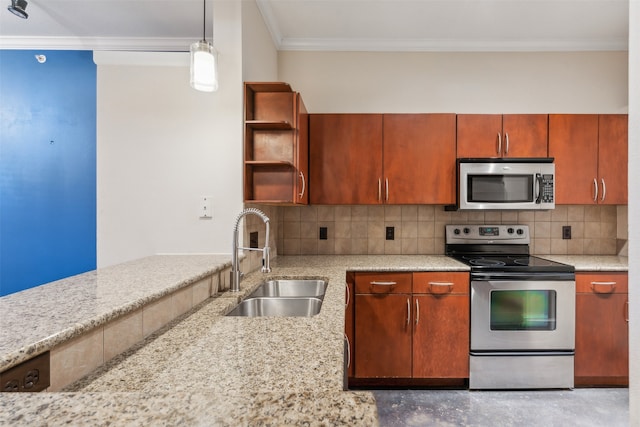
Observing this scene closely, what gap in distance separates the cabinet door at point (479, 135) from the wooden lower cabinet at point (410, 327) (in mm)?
969

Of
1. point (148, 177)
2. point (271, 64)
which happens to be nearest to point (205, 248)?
point (148, 177)

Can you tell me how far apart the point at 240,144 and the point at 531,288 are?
212 centimetres

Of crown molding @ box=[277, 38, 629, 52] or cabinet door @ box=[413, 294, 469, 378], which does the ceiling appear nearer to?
crown molding @ box=[277, 38, 629, 52]

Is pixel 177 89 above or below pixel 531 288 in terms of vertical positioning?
above

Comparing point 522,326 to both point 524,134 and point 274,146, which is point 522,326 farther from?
point 274,146

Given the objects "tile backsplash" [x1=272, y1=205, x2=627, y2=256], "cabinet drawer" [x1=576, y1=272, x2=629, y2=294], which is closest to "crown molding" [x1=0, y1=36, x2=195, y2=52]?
"tile backsplash" [x1=272, y1=205, x2=627, y2=256]

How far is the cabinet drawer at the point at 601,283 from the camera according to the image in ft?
7.74

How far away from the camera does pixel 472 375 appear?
2348 mm

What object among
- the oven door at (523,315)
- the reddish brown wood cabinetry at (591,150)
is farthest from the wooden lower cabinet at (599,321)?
the reddish brown wood cabinetry at (591,150)

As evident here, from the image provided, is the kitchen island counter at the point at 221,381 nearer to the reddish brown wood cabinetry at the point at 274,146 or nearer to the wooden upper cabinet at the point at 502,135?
the reddish brown wood cabinetry at the point at 274,146

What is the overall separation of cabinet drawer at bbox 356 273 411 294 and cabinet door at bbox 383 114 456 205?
59 cm

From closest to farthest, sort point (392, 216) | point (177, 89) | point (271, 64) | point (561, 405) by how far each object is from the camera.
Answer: point (177, 89)
point (561, 405)
point (271, 64)
point (392, 216)

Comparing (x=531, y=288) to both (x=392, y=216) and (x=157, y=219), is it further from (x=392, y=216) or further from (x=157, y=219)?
(x=157, y=219)

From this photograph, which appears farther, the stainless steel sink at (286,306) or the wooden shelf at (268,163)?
the wooden shelf at (268,163)
